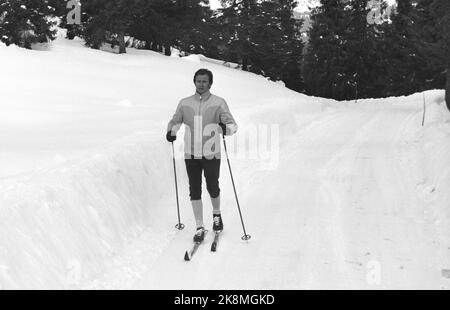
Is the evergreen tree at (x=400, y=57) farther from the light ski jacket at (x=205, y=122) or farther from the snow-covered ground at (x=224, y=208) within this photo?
the light ski jacket at (x=205, y=122)

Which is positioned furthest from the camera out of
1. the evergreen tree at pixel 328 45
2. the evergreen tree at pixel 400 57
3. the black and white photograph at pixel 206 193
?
the evergreen tree at pixel 400 57

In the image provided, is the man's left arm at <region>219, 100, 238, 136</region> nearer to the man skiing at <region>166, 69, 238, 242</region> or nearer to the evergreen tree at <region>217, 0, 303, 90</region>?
the man skiing at <region>166, 69, 238, 242</region>

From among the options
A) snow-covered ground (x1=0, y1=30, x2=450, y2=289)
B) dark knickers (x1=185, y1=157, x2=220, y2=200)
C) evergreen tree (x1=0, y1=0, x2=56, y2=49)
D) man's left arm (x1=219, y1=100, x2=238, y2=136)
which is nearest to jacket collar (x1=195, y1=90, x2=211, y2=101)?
man's left arm (x1=219, y1=100, x2=238, y2=136)

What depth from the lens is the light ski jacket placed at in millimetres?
6035

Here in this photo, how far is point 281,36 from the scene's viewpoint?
37062 millimetres

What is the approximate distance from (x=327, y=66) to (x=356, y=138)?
84.6ft

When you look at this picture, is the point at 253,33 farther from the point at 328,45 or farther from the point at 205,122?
the point at 205,122

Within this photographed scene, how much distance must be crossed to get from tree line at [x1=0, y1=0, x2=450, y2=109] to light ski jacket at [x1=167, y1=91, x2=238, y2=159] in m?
22.6

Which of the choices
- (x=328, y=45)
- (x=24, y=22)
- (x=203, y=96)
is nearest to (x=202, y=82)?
(x=203, y=96)

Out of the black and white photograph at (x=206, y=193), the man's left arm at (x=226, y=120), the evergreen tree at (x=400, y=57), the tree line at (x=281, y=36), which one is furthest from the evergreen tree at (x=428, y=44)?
the man's left arm at (x=226, y=120)

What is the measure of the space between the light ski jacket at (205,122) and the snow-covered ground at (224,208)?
4.21 feet

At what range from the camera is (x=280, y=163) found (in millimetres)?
10977

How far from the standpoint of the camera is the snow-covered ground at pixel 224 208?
195 inches
